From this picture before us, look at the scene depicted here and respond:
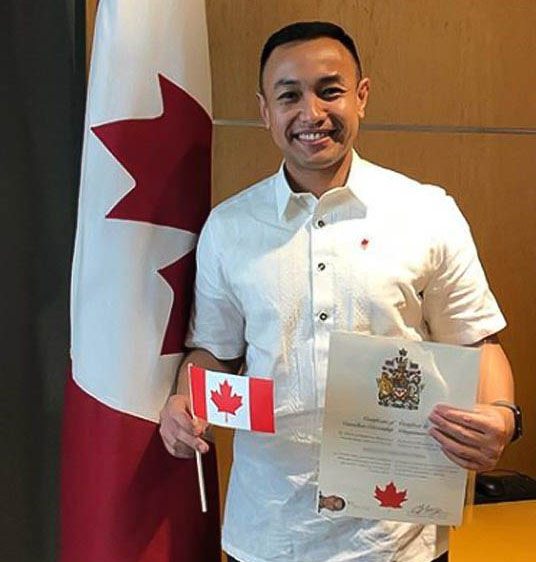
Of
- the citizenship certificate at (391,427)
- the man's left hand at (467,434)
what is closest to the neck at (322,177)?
the citizenship certificate at (391,427)

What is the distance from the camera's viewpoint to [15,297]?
1647 millimetres

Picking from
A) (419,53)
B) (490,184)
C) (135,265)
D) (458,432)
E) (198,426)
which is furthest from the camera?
(490,184)

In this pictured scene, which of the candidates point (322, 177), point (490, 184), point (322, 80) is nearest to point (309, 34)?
point (322, 80)

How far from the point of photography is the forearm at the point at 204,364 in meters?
1.31

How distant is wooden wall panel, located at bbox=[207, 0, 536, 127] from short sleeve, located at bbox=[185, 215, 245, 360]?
545 millimetres

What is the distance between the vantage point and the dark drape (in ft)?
5.24

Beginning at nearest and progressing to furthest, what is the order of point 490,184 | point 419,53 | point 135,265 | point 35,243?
1. point 135,265
2. point 35,243
3. point 419,53
4. point 490,184

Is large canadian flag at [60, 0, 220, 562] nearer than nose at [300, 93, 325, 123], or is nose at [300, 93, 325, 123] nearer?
nose at [300, 93, 325, 123]

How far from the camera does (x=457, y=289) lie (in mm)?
1201

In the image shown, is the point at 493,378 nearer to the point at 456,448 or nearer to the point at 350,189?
the point at 456,448

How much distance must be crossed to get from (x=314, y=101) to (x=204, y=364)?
16.5 inches

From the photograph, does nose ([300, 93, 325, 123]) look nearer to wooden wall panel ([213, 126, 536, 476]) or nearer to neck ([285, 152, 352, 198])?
neck ([285, 152, 352, 198])

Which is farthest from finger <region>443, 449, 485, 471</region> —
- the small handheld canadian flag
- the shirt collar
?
the shirt collar
